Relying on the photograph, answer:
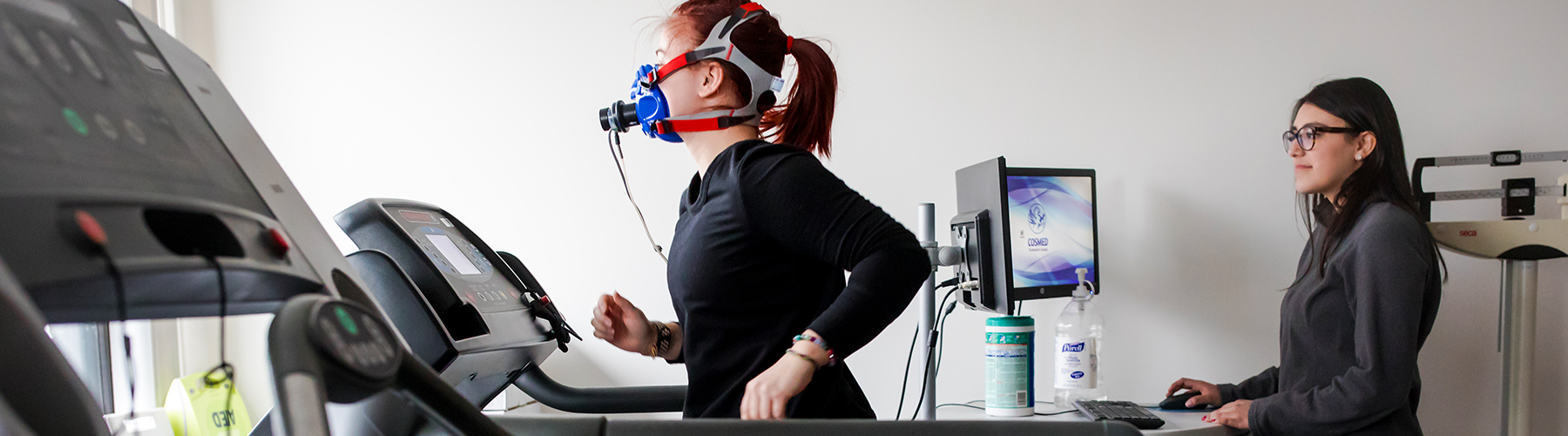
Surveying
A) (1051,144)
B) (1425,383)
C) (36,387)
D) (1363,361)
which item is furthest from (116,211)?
(1425,383)

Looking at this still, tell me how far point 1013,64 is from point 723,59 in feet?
4.55

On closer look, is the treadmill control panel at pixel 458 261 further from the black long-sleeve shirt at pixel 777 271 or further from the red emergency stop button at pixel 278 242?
the red emergency stop button at pixel 278 242

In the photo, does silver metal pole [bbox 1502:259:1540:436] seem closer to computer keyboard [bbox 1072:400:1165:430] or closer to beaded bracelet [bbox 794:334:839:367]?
computer keyboard [bbox 1072:400:1165:430]

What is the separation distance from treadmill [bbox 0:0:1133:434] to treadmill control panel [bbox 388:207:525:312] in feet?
1.06

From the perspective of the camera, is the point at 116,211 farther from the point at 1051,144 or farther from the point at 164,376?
the point at 164,376

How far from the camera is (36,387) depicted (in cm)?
31

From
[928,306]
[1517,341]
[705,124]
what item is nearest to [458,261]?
[705,124]

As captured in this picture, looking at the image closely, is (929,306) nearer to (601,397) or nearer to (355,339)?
(601,397)

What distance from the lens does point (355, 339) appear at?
0.41 m

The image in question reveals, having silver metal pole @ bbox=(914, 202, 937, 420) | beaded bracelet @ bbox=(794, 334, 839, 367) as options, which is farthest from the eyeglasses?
Result: beaded bracelet @ bbox=(794, 334, 839, 367)

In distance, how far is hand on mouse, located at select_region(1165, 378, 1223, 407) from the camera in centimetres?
195

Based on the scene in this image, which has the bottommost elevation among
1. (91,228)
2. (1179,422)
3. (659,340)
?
(1179,422)

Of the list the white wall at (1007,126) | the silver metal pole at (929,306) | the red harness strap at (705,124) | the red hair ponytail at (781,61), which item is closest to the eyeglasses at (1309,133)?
the white wall at (1007,126)

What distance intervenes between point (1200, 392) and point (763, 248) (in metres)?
1.37
